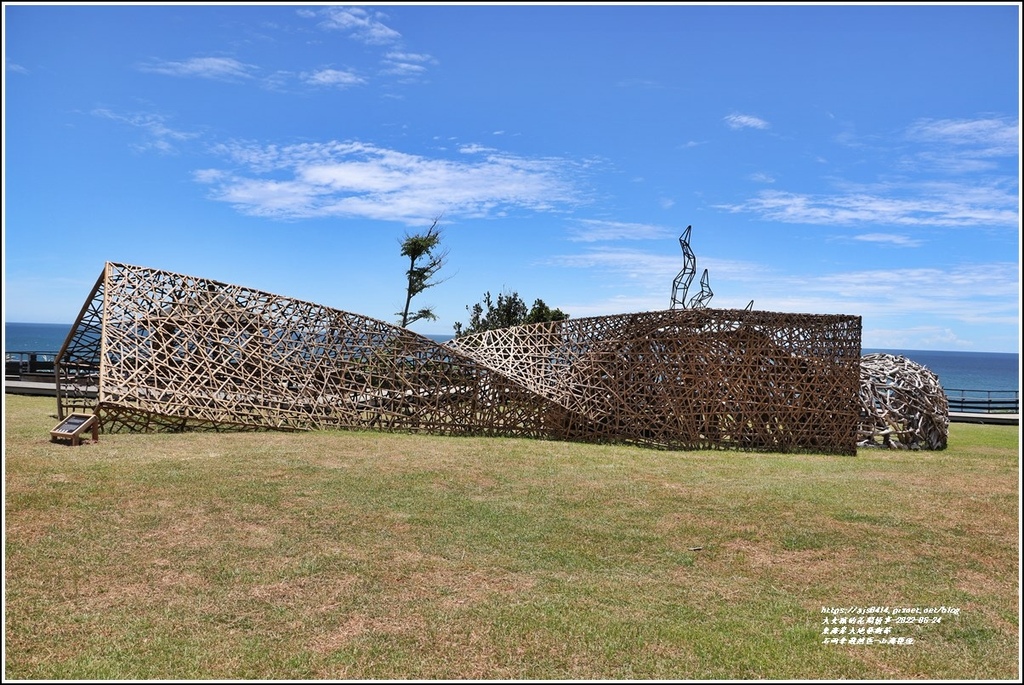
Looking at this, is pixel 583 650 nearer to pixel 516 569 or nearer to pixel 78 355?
pixel 516 569

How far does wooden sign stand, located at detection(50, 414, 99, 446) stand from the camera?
11.1 meters

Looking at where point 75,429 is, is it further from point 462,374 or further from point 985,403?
point 985,403

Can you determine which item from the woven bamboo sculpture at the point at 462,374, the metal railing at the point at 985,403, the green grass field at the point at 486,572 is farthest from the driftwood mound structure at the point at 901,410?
the green grass field at the point at 486,572

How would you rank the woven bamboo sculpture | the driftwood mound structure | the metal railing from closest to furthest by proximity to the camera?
the woven bamboo sculpture
the driftwood mound structure
the metal railing

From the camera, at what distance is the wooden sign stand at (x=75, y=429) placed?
11062 mm

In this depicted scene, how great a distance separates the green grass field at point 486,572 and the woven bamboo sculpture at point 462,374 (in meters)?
3.40

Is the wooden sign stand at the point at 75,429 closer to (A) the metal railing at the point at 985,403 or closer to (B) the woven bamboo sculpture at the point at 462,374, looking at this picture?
(B) the woven bamboo sculpture at the point at 462,374

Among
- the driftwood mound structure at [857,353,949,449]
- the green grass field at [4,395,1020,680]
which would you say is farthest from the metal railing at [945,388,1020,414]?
the green grass field at [4,395,1020,680]

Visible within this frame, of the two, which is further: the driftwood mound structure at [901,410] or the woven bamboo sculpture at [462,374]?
the driftwood mound structure at [901,410]

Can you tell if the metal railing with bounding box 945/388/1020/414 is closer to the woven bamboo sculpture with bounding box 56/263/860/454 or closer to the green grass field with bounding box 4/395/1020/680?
the woven bamboo sculpture with bounding box 56/263/860/454

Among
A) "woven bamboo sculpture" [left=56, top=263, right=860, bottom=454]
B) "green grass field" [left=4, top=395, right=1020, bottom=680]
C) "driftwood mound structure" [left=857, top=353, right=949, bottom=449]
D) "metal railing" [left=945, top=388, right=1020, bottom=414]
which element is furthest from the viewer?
"metal railing" [left=945, top=388, right=1020, bottom=414]

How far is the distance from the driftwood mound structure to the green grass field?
479cm

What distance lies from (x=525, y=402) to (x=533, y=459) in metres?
3.15

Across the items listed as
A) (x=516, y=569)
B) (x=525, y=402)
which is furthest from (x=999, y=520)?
(x=525, y=402)
